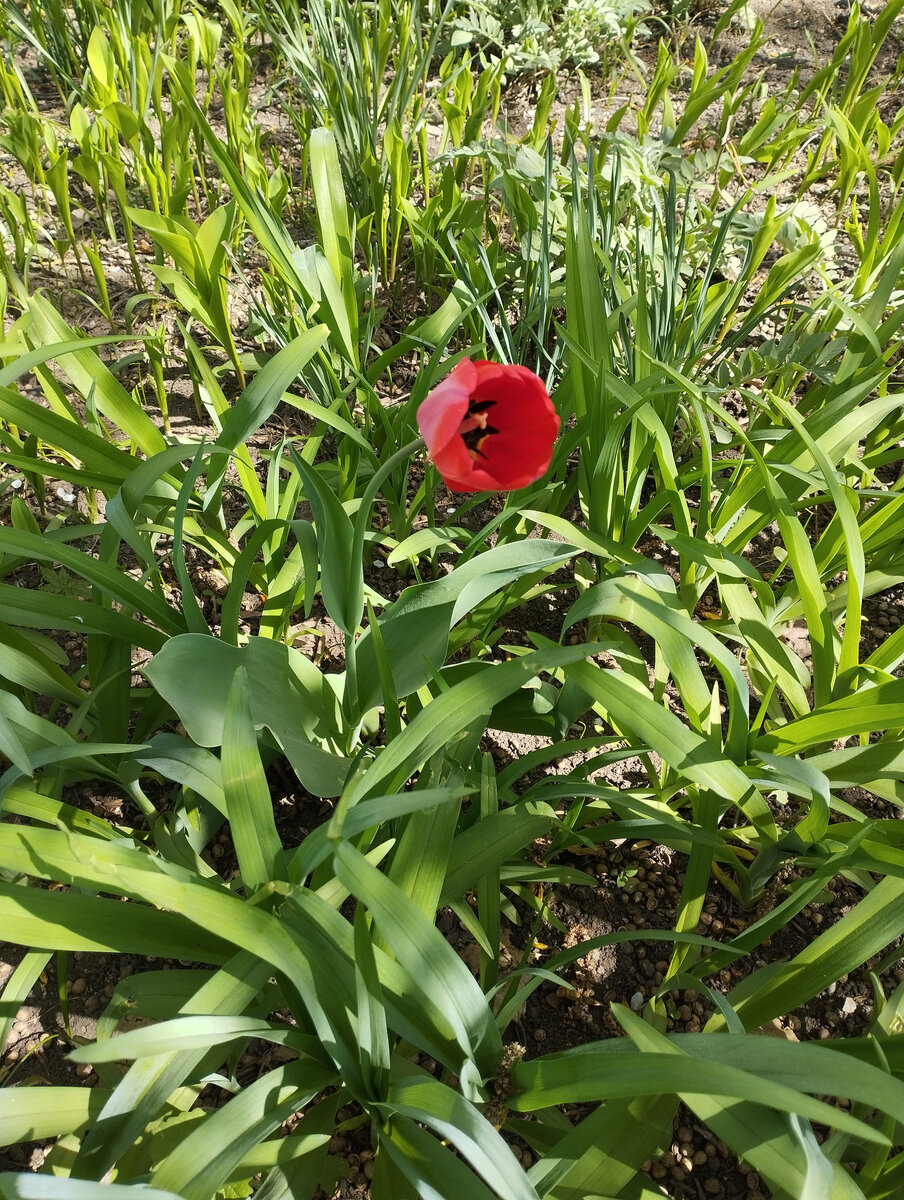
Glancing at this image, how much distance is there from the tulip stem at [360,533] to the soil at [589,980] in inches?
12.9

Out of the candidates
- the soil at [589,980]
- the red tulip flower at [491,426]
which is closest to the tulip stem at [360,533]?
the red tulip flower at [491,426]

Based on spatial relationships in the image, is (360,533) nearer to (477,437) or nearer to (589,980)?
(477,437)

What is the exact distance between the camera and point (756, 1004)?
909 mm

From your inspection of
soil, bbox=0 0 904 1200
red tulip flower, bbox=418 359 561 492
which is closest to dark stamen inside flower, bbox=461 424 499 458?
red tulip flower, bbox=418 359 561 492

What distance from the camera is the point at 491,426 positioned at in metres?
0.91

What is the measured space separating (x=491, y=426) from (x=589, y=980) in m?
0.82

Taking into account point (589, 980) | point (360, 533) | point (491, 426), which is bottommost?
point (589, 980)

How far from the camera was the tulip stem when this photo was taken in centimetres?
88

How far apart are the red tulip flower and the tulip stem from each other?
2.1 inches

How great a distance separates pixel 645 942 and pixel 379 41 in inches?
86.0

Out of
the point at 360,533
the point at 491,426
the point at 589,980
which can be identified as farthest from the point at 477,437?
the point at 589,980

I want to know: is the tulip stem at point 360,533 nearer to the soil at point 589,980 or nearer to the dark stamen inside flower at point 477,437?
the dark stamen inside flower at point 477,437

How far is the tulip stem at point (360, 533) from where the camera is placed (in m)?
0.88

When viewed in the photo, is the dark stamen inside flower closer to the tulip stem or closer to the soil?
the tulip stem
